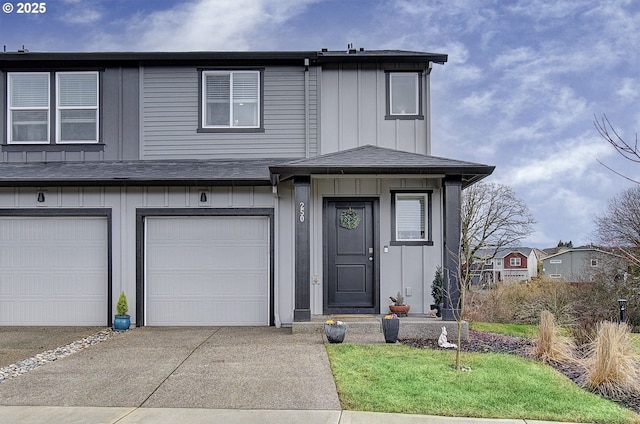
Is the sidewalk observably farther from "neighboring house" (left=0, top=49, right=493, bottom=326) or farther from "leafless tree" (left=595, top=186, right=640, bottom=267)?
"leafless tree" (left=595, top=186, right=640, bottom=267)

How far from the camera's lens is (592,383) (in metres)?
6.04

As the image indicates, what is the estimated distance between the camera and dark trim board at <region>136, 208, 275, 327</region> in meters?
10.2

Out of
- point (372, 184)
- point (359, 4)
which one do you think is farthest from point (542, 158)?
point (372, 184)

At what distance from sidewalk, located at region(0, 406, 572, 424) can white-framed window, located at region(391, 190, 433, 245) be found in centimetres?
536

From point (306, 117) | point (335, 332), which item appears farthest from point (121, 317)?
point (306, 117)

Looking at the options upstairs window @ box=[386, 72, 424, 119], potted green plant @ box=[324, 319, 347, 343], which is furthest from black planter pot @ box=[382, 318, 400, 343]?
upstairs window @ box=[386, 72, 424, 119]

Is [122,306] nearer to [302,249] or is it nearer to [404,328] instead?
[302,249]

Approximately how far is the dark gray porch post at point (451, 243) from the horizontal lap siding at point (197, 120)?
3.04 metres

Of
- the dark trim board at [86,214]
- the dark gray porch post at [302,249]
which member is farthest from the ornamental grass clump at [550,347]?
the dark trim board at [86,214]

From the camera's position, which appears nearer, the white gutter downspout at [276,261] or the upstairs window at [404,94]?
the white gutter downspout at [276,261]

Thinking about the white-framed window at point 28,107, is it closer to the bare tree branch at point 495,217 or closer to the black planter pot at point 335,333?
the black planter pot at point 335,333

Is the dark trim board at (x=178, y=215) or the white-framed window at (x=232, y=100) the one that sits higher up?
A: the white-framed window at (x=232, y=100)

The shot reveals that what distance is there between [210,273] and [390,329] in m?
3.84

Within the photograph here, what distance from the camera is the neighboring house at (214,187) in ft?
32.9
